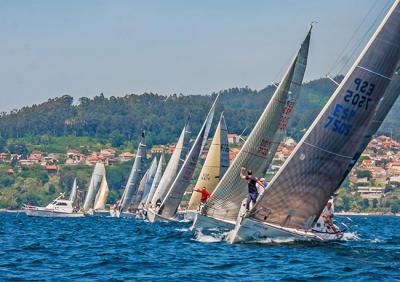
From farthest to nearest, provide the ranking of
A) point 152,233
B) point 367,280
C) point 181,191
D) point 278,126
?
point 181,191 < point 152,233 < point 278,126 < point 367,280

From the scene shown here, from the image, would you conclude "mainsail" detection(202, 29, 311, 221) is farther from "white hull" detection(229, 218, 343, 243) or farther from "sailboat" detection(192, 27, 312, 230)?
"white hull" detection(229, 218, 343, 243)

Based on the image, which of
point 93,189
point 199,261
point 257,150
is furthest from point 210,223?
point 93,189

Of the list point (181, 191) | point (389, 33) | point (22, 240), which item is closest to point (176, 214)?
point (181, 191)

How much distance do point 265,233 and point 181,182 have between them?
84.2 feet

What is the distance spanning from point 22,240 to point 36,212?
5072 cm

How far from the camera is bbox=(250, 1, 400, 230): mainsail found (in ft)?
94.1

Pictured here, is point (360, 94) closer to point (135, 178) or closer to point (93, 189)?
point (135, 178)

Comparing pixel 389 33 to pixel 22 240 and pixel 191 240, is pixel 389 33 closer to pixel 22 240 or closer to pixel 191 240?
pixel 191 240

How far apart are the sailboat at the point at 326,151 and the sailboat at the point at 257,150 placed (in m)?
5.28

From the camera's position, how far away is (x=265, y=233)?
3067 centimetres

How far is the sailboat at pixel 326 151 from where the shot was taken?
2873 centimetres

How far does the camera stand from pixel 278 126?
3822cm

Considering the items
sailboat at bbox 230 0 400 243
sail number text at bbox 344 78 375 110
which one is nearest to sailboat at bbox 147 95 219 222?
sailboat at bbox 230 0 400 243

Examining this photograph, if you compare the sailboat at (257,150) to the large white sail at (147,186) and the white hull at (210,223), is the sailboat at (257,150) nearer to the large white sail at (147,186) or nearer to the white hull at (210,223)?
the white hull at (210,223)
